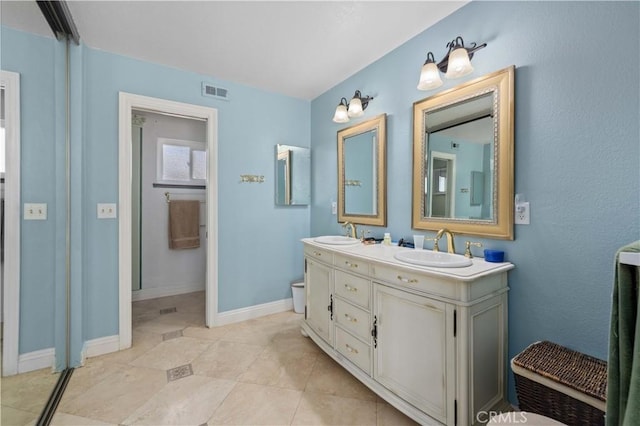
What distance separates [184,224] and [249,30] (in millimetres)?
2644

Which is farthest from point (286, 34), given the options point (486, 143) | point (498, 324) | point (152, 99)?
point (498, 324)

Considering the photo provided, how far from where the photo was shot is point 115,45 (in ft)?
7.03

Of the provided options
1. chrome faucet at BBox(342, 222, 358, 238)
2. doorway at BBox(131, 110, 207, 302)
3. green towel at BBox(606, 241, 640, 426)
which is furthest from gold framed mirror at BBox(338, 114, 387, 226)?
doorway at BBox(131, 110, 207, 302)

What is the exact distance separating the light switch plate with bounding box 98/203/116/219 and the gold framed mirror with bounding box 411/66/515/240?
7.91 feet

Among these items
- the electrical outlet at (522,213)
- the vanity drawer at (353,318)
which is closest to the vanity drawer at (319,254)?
the vanity drawer at (353,318)

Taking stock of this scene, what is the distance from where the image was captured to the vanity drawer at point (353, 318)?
170 cm

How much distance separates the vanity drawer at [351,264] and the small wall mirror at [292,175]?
1335 millimetres

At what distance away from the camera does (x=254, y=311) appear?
294 centimetres

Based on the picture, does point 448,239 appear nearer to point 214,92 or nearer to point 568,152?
point 568,152

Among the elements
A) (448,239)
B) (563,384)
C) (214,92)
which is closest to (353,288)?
(448,239)

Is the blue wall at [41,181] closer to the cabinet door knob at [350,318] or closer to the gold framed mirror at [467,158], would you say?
the cabinet door knob at [350,318]

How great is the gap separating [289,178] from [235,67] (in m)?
1.20

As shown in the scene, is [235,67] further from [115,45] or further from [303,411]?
[303,411]

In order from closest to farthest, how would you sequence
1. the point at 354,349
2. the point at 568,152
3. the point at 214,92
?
the point at 568,152
the point at 354,349
the point at 214,92
